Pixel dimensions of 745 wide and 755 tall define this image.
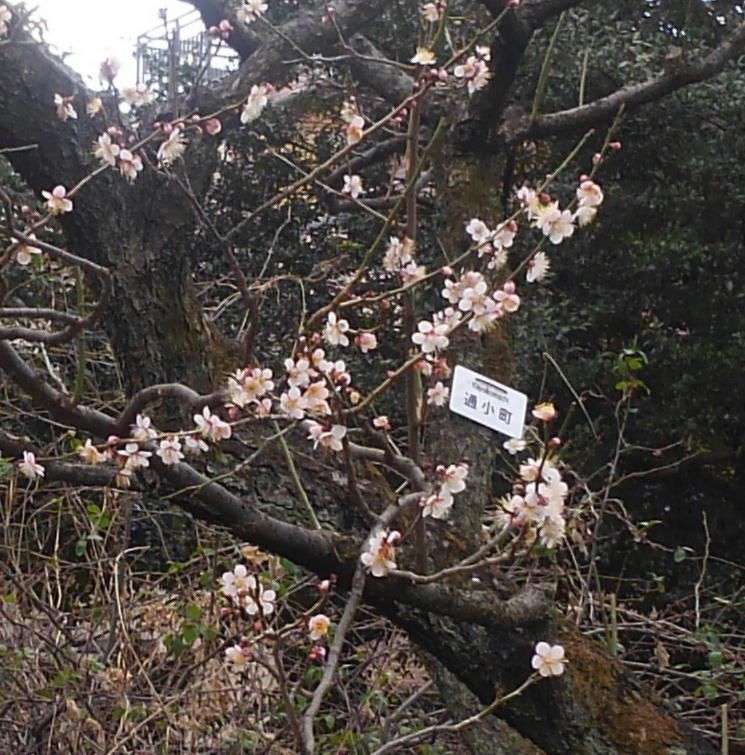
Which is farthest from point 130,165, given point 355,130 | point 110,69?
point 355,130

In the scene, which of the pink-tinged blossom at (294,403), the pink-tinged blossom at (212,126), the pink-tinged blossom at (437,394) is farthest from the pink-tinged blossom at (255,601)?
the pink-tinged blossom at (212,126)

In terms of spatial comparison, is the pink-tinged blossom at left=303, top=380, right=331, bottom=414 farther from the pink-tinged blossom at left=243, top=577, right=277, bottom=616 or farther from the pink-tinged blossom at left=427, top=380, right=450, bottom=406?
the pink-tinged blossom at left=427, top=380, right=450, bottom=406

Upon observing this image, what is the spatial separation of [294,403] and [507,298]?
387 millimetres

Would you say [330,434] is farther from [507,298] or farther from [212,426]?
[507,298]

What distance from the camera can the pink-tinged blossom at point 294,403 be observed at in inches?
A: 68.7

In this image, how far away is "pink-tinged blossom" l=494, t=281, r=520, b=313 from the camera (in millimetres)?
1847

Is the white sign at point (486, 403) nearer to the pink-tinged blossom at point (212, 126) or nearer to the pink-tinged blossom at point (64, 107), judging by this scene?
the pink-tinged blossom at point (212, 126)

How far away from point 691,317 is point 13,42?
A: 3.78m

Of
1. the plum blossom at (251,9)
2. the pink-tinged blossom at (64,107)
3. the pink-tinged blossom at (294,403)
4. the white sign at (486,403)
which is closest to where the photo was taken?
the pink-tinged blossom at (294,403)

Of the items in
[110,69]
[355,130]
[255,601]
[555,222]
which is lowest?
[255,601]

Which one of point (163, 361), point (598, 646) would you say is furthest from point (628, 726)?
point (163, 361)

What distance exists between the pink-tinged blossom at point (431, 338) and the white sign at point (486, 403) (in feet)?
1.11

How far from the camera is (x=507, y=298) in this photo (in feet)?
6.07

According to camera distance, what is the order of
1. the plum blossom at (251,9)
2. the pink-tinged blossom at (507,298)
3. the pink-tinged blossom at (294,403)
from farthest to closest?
the plum blossom at (251,9)
the pink-tinged blossom at (507,298)
the pink-tinged blossom at (294,403)
